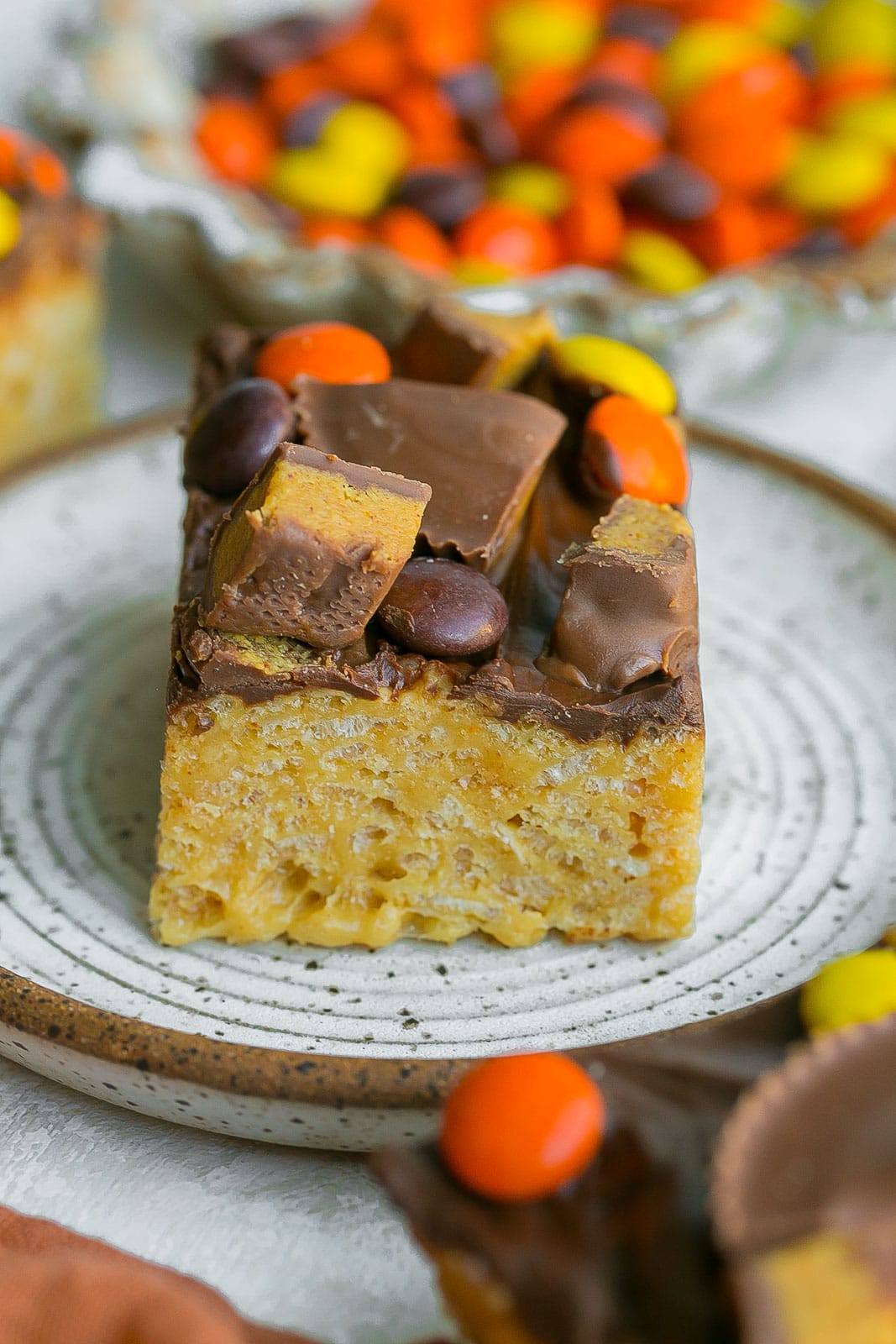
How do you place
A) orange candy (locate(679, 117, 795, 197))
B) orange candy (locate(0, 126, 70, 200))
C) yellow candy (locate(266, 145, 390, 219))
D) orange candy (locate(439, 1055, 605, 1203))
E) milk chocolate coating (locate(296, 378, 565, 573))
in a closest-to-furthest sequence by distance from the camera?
orange candy (locate(439, 1055, 605, 1203)) < milk chocolate coating (locate(296, 378, 565, 573)) < orange candy (locate(0, 126, 70, 200)) < yellow candy (locate(266, 145, 390, 219)) < orange candy (locate(679, 117, 795, 197))

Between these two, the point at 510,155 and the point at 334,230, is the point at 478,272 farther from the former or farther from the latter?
the point at 510,155

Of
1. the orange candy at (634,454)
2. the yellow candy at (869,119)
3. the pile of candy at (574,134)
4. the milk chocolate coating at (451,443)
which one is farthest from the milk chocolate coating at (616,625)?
the yellow candy at (869,119)

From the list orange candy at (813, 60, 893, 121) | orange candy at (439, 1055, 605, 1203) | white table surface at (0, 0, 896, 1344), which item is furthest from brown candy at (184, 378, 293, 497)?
orange candy at (813, 60, 893, 121)

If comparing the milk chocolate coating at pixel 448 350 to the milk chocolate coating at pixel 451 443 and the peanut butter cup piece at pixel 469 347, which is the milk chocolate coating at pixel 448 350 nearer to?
the peanut butter cup piece at pixel 469 347

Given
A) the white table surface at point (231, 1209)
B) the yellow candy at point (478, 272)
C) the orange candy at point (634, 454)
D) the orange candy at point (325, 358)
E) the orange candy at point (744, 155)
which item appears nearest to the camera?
the white table surface at point (231, 1209)

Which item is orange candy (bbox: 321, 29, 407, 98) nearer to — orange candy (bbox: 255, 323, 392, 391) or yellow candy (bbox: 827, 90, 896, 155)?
yellow candy (bbox: 827, 90, 896, 155)

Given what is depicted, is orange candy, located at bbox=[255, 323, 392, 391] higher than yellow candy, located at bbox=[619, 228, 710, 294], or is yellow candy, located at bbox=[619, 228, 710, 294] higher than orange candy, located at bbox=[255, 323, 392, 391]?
orange candy, located at bbox=[255, 323, 392, 391]

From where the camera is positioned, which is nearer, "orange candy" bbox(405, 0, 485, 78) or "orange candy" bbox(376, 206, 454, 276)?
"orange candy" bbox(376, 206, 454, 276)
